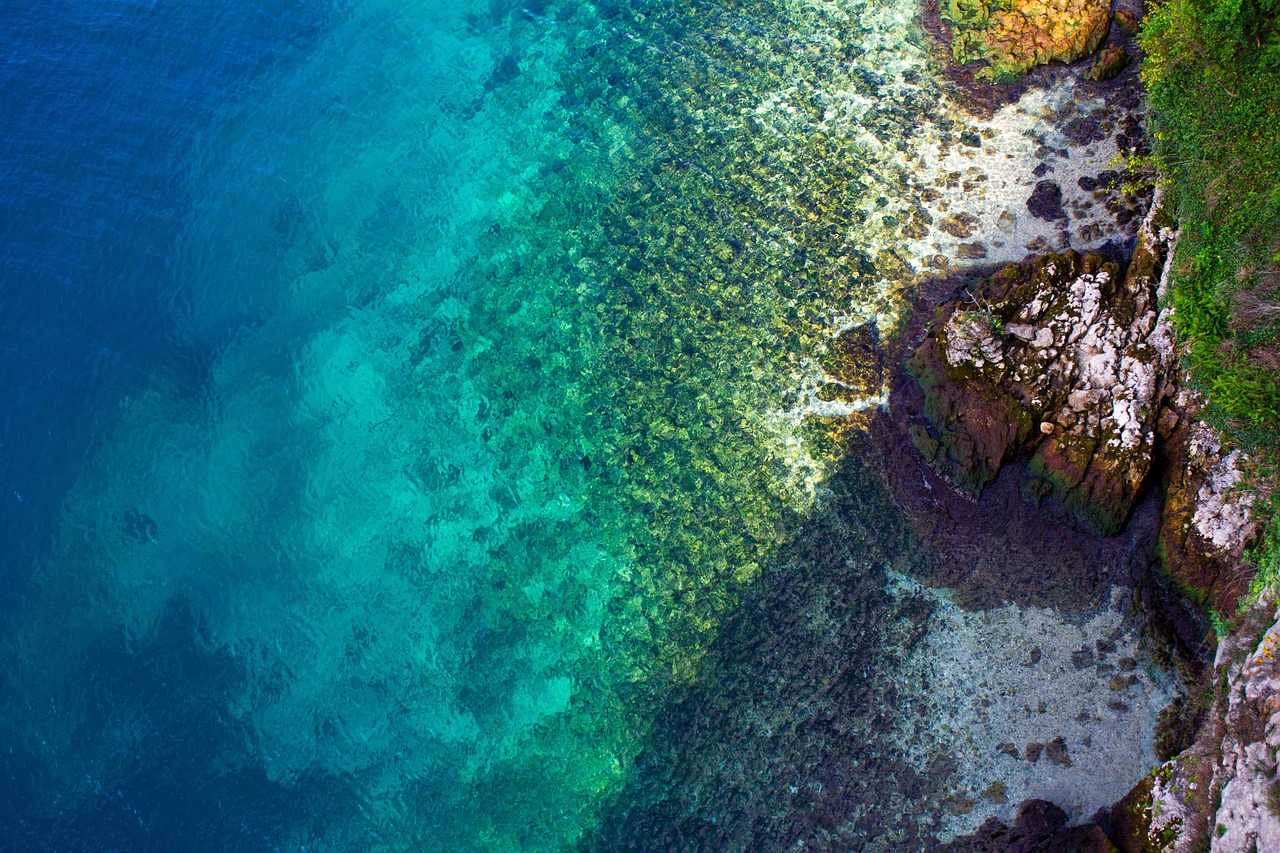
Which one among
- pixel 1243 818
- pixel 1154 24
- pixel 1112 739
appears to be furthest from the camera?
pixel 1154 24

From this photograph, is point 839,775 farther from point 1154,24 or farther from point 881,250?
point 1154,24

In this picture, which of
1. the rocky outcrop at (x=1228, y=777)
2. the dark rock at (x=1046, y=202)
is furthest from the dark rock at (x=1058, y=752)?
the dark rock at (x=1046, y=202)

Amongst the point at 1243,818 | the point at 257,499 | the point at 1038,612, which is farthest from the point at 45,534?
the point at 1243,818

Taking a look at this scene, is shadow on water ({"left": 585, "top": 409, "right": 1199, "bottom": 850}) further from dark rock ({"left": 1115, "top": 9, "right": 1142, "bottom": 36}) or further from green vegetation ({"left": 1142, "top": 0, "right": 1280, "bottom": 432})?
dark rock ({"left": 1115, "top": 9, "right": 1142, "bottom": 36})

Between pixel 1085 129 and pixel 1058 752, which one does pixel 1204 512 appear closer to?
pixel 1058 752

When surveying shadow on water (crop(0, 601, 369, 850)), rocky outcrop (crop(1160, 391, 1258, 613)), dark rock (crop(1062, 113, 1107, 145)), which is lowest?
shadow on water (crop(0, 601, 369, 850))

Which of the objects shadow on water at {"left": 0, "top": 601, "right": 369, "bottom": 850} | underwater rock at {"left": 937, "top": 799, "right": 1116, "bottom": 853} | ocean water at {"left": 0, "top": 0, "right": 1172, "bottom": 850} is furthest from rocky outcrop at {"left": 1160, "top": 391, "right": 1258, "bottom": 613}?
shadow on water at {"left": 0, "top": 601, "right": 369, "bottom": 850}

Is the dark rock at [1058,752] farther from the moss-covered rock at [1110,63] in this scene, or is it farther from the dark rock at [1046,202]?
the moss-covered rock at [1110,63]
